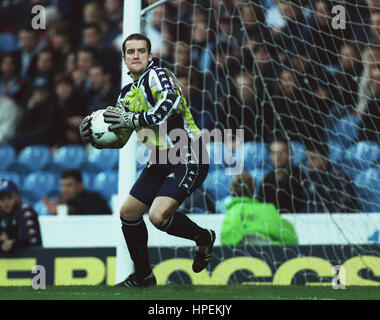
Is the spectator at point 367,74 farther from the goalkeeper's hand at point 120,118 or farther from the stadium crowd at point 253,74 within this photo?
the goalkeeper's hand at point 120,118

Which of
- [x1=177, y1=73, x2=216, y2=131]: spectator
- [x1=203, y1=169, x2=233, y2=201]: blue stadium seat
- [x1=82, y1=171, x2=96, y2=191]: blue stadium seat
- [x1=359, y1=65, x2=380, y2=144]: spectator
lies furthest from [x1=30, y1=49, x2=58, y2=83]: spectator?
[x1=359, y1=65, x2=380, y2=144]: spectator

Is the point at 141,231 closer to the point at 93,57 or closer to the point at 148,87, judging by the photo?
the point at 148,87

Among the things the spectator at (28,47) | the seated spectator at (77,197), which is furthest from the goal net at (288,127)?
the spectator at (28,47)

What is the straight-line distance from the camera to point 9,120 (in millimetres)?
9820

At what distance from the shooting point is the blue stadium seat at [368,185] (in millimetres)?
7941

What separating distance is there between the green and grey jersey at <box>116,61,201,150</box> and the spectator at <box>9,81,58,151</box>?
159 inches

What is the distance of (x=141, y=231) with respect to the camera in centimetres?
579

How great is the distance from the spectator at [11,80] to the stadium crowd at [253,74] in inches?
8.8

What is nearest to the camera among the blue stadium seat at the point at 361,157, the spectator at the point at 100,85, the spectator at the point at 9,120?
the blue stadium seat at the point at 361,157

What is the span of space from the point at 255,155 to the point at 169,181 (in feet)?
9.63

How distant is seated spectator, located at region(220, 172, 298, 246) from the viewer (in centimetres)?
744

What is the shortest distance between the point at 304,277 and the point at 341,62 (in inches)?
87.5

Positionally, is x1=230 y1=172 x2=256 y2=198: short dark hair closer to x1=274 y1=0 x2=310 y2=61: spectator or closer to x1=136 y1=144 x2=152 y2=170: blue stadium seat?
x1=136 y1=144 x2=152 y2=170: blue stadium seat
